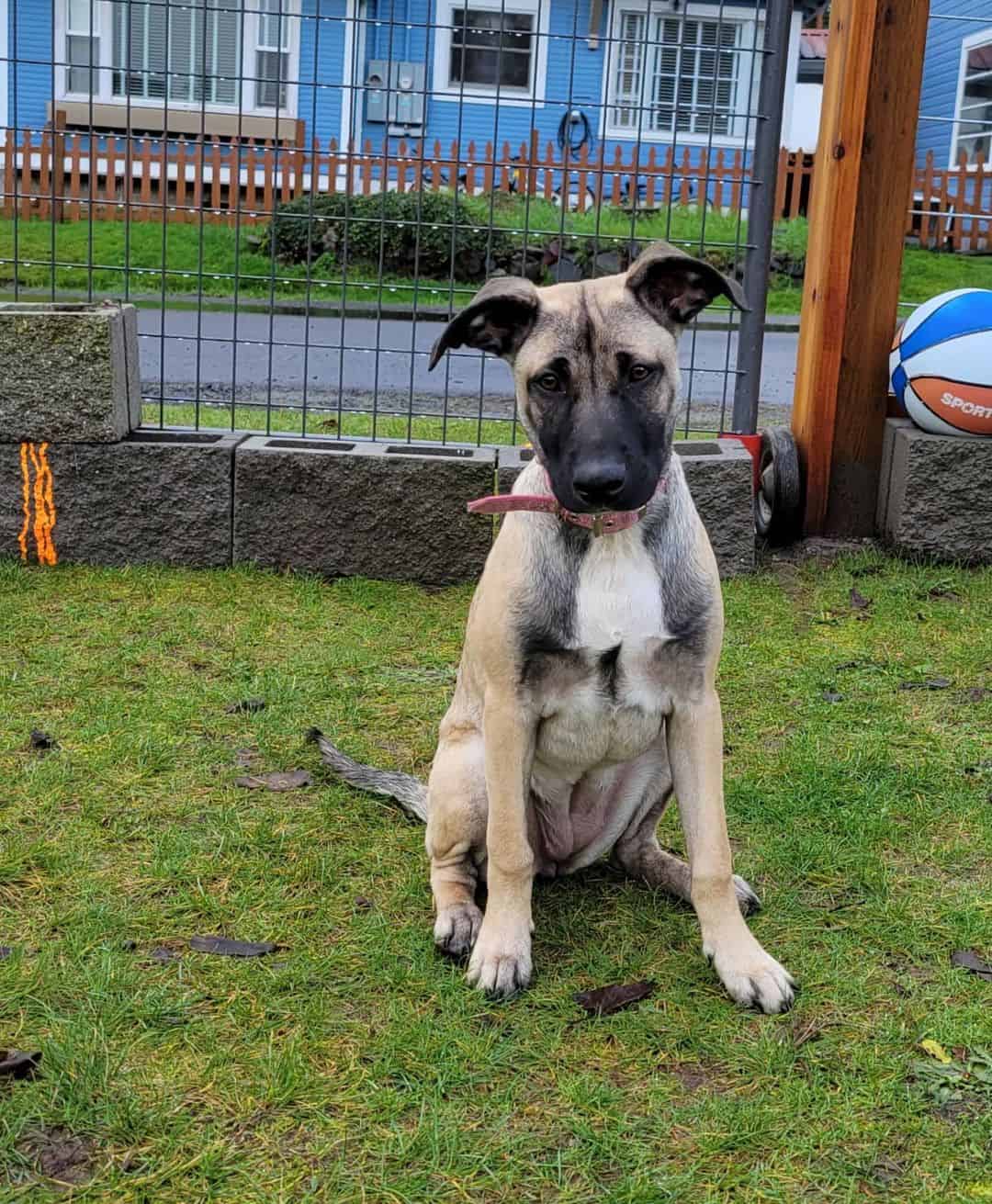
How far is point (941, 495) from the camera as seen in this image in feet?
20.7

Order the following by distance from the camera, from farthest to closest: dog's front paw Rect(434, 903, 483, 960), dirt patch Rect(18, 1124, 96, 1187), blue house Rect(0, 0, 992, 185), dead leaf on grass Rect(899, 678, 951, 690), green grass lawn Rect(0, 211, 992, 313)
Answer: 1. blue house Rect(0, 0, 992, 185)
2. green grass lawn Rect(0, 211, 992, 313)
3. dead leaf on grass Rect(899, 678, 951, 690)
4. dog's front paw Rect(434, 903, 483, 960)
5. dirt patch Rect(18, 1124, 96, 1187)

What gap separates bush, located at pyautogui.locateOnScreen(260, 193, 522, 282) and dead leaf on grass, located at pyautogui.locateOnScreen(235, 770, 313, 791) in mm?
3103

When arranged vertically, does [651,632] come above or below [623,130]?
below

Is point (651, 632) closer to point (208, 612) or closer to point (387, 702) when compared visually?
point (387, 702)

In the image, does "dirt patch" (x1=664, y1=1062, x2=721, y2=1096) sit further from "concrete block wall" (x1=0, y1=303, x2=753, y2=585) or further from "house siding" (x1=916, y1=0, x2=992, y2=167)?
"house siding" (x1=916, y1=0, x2=992, y2=167)

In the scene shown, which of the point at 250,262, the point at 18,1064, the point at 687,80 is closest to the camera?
the point at 18,1064

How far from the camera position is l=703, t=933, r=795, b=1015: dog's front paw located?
2992mm

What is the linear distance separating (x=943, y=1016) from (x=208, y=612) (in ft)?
12.2

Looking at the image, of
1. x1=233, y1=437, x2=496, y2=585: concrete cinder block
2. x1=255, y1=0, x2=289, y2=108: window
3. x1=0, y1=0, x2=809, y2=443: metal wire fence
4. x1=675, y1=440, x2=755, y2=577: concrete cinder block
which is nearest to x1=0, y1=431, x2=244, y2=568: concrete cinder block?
x1=233, y1=437, x2=496, y2=585: concrete cinder block

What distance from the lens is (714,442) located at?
6.50 meters

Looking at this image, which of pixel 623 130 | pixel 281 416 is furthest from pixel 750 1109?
pixel 623 130

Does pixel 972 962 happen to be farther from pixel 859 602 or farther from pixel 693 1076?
pixel 859 602

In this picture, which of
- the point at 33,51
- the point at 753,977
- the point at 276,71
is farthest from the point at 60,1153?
the point at 33,51

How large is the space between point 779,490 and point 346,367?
693 cm
